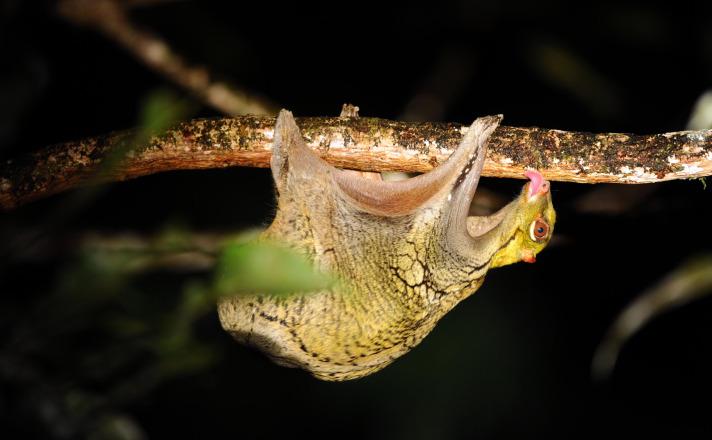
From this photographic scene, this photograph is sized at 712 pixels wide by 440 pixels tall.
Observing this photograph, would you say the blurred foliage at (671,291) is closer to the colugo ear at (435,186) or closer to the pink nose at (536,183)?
the pink nose at (536,183)

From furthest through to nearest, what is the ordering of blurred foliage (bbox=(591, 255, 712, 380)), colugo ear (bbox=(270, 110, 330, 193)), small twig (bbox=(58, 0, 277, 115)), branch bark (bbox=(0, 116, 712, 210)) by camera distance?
blurred foliage (bbox=(591, 255, 712, 380)) < small twig (bbox=(58, 0, 277, 115)) < branch bark (bbox=(0, 116, 712, 210)) < colugo ear (bbox=(270, 110, 330, 193))

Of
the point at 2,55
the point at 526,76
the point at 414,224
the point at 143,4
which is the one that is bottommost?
the point at 414,224

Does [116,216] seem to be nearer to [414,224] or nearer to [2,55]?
[2,55]

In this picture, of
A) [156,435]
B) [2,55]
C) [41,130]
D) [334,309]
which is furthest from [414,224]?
[156,435]

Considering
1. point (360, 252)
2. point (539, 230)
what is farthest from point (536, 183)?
point (360, 252)

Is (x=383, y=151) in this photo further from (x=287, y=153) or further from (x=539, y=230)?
(x=539, y=230)

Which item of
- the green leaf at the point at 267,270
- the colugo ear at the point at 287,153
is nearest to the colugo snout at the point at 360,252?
the colugo ear at the point at 287,153

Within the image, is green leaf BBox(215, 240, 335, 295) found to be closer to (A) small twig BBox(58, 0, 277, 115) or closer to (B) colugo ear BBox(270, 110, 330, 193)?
(B) colugo ear BBox(270, 110, 330, 193)

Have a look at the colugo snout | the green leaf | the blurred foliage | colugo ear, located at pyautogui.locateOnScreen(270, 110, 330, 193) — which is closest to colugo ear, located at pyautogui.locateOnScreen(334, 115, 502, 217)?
the colugo snout
